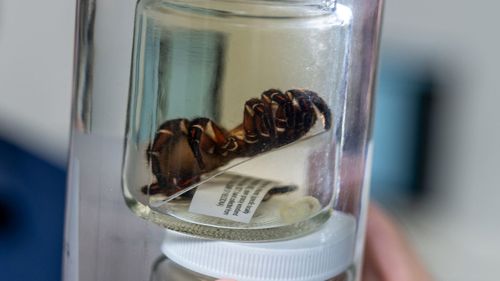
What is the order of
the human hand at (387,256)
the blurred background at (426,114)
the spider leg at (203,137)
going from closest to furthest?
the spider leg at (203,137) → the human hand at (387,256) → the blurred background at (426,114)

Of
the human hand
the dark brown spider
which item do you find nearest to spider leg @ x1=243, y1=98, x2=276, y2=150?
the dark brown spider

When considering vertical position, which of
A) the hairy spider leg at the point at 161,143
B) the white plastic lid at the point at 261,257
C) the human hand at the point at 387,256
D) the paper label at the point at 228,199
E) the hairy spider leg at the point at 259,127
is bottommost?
the human hand at the point at 387,256

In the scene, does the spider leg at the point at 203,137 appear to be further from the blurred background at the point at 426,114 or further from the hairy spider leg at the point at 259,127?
the blurred background at the point at 426,114

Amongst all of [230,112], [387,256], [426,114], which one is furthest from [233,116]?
[426,114]

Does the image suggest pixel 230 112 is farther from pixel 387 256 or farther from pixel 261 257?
pixel 387 256

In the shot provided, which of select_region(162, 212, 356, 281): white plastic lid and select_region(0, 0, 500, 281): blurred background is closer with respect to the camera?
select_region(162, 212, 356, 281): white plastic lid

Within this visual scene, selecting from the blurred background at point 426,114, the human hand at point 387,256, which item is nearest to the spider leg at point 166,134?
the human hand at point 387,256

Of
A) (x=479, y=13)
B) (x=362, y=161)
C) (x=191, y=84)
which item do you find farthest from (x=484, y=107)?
(x=191, y=84)

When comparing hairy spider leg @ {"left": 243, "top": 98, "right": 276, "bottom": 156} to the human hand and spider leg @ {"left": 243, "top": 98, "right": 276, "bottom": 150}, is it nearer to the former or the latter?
spider leg @ {"left": 243, "top": 98, "right": 276, "bottom": 150}
